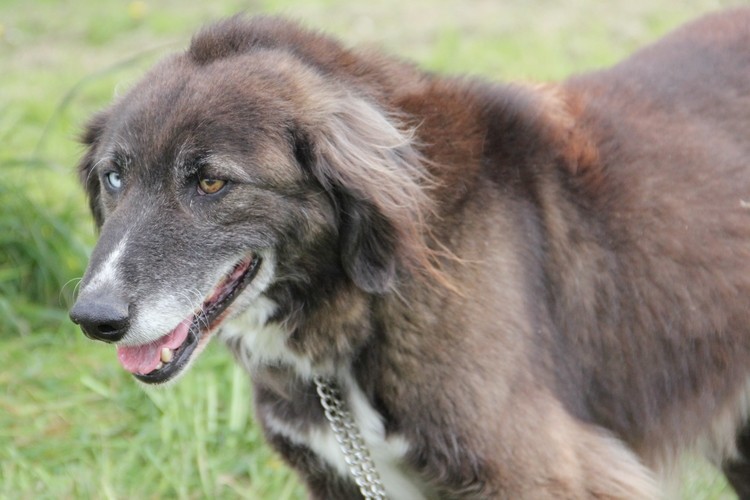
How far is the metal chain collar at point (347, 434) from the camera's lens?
3072 mm

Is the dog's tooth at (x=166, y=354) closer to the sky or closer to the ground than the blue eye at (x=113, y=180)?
closer to the ground

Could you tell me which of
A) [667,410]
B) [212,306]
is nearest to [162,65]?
[212,306]

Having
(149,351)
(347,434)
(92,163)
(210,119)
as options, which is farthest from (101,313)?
(347,434)

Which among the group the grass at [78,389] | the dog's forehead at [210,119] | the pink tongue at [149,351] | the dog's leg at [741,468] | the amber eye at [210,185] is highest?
the dog's forehead at [210,119]

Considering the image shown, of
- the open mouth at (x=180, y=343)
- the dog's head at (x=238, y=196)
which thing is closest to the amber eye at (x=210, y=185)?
the dog's head at (x=238, y=196)

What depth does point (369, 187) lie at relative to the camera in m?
2.82

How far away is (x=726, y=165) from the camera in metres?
3.26

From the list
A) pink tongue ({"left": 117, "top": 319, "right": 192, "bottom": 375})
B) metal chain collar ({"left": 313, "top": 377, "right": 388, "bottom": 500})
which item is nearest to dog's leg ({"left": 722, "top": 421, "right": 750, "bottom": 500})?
metal chain collar ({"left": 313, "top": 377, "right": 388, "bottom": 500})

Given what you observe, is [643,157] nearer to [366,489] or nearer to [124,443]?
[366,489]

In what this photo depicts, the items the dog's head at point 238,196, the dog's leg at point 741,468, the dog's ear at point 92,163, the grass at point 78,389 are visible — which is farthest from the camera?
the grass at point 78,389

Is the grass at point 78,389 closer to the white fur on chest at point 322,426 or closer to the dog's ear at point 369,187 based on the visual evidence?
the dog's ear at point 369,187

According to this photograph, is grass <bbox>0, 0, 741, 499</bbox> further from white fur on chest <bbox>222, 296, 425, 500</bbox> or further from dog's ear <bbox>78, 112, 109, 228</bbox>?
white fur on chest <bbox>222, 296, 425, 500</bbox>

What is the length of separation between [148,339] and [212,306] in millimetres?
198

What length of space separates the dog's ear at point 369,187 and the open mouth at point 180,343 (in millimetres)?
282
